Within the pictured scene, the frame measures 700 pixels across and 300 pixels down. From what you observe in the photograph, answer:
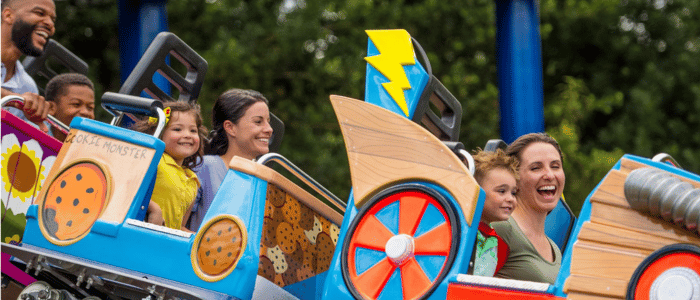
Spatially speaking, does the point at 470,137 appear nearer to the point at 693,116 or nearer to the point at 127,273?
the point at 693,116

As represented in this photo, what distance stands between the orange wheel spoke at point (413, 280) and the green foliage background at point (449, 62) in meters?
5.76

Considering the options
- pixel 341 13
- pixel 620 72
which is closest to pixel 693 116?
pixel 620 72

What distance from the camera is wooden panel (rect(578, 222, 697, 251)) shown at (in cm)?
187

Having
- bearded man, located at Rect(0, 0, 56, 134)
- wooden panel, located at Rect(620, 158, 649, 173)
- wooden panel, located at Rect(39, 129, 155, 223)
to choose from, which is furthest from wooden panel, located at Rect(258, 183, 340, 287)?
bearded man, located at Rect(0, 0, 56, 134)

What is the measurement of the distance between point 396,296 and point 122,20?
4505mm

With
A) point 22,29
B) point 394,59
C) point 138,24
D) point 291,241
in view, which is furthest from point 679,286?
point 138,24

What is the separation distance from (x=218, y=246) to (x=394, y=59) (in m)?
0.81

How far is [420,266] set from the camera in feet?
7.18

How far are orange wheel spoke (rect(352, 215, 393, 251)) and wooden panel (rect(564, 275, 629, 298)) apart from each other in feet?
1.77

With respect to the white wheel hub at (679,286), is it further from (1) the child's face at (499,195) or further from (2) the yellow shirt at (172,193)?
(2) the yellow shirt at (172,193)

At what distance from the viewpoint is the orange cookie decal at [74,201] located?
8.96 feet

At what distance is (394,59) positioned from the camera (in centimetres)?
256

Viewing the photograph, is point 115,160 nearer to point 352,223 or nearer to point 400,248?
point 352,223

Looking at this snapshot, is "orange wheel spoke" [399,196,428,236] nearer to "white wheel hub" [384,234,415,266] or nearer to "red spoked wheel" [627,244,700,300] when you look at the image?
"white wheel hub" [384,234,415,266]
